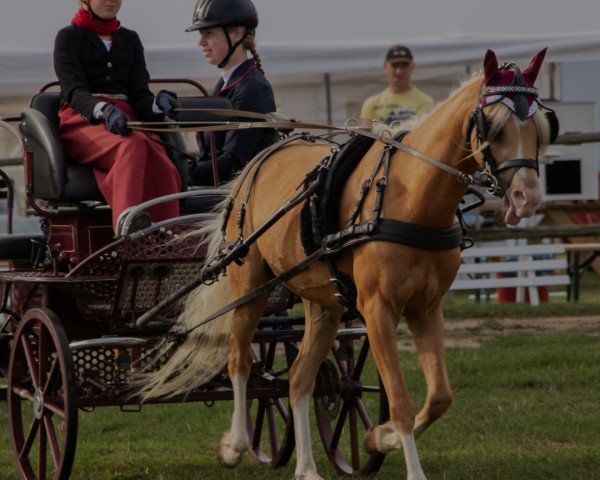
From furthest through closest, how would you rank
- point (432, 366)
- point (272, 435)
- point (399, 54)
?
point (399, 54), point (272, 435), point (432, 366)

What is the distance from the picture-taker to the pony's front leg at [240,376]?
225 inches

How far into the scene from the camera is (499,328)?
10695 millimetres

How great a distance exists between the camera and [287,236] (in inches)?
212

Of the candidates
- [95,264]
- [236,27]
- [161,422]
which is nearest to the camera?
[95,264]

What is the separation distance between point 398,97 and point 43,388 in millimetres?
6237

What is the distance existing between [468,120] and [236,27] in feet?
6.87

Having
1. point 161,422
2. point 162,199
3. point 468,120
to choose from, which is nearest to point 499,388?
point 161,422

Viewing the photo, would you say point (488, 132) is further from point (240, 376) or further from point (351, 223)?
point (240, 376)

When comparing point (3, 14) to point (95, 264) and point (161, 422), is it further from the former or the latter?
point (95, 264)

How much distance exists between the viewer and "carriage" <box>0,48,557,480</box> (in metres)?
4.76

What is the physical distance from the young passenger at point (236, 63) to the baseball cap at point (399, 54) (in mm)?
4664

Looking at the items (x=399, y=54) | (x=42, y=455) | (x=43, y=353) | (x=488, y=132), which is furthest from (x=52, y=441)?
(x=399, y=54)

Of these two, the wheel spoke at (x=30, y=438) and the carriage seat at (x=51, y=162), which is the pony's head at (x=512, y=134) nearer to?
the carriage seat at (x=51, y=162)

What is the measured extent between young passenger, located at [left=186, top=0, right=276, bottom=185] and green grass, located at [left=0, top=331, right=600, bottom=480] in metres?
1.48
